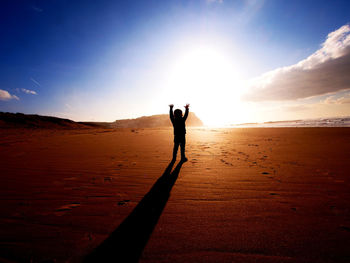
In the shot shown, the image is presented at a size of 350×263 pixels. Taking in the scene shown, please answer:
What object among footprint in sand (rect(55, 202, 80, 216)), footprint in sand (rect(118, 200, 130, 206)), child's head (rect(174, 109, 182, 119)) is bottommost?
footprint in sand (rect(55, 202, 80, 216))

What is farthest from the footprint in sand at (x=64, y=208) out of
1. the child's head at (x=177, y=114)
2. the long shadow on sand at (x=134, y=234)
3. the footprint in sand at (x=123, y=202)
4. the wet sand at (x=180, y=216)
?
the child's head at (x=177, y=114)

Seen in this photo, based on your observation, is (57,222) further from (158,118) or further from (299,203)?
(158,118)

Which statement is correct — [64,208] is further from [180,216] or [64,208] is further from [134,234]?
[180,216]

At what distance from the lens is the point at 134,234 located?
5.28ft

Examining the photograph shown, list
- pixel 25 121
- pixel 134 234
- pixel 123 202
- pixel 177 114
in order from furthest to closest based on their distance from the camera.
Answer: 1. pixel 25 121
2. pixel 177 114
3. pixel 123 202
4. pixel 134 234

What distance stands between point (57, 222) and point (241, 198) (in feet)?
8.50

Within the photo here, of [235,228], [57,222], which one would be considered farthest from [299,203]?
[57,222]

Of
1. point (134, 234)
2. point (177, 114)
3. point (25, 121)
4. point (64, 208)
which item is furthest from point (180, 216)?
point (25, 121)

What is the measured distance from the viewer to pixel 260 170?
11.8 ft

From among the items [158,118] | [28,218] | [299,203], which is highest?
[158,118]

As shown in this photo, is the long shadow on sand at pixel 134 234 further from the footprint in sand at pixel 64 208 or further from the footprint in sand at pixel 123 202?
the footprint in sand at pixel 64 208

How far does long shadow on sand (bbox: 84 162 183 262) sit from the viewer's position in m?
1.34

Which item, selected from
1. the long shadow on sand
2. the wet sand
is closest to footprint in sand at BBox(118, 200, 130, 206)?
the wet sand

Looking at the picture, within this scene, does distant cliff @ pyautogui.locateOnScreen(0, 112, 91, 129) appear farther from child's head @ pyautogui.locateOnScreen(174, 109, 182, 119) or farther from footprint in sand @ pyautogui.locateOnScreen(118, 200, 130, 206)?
footprint in sand @ pyautogui.locateOnScreen(118, 200, 130, 206)
